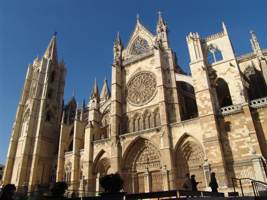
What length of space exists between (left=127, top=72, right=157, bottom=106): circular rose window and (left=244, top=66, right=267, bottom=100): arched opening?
8280 millimetres

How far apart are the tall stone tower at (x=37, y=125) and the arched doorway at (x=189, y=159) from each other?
1547 centimetres

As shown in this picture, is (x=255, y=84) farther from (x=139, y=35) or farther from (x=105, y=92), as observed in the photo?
(x=105, y=92)

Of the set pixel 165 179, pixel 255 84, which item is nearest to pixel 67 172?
pixel 165 179

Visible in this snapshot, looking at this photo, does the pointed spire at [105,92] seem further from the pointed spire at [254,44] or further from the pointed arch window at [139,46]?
the pointed spire at [254,44]

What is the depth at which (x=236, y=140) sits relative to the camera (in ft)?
49.3

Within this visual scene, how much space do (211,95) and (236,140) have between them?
372 centimetres

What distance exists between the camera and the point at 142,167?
18.9m

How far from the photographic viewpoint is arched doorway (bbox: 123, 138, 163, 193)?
1773cm

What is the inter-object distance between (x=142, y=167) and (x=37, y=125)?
15025 mm

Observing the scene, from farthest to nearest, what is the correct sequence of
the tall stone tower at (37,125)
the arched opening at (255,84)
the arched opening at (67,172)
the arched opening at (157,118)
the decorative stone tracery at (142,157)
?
the tall stone tower at (37,125) < the arched opening at (67,172) < the arched opening at (157,118) < the arched opening at (255,84) < the decorative stone tracery at (142,157)

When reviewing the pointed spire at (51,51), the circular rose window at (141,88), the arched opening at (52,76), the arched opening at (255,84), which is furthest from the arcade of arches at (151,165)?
the pointed spire at (51,51)

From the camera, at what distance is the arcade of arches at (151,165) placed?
54.2 feet

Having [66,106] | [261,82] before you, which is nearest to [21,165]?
[66,106]

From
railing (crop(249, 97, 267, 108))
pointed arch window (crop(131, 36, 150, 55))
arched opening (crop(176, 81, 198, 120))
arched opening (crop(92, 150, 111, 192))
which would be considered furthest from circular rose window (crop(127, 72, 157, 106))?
railing (crop(249, 97, 267, 108))
